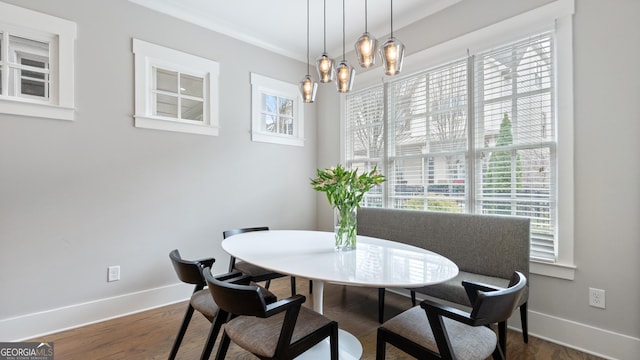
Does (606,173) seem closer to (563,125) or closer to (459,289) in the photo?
(563,125)

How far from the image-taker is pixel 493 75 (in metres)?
2.46

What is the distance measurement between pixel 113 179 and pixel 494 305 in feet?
9.67

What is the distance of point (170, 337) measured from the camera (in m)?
2.19

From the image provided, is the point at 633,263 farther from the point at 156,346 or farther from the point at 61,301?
the point at 61,301

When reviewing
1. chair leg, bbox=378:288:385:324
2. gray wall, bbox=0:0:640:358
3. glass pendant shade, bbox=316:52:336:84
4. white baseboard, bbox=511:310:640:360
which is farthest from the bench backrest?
glass pendant shade, bbox=316:52:336:84

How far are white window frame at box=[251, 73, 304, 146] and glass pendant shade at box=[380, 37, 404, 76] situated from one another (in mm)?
2030

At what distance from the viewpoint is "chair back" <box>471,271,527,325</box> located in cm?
113

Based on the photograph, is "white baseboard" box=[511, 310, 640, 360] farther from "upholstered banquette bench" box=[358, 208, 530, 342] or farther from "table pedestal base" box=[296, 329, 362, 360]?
"table pedestal base" box=[296, 329, 362, 360]

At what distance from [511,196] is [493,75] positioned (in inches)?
41.2

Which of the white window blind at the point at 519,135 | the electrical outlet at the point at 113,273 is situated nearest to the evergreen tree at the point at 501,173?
the white window blind at the point at 519,135

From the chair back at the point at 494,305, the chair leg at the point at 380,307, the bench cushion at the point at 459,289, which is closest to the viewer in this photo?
the chair back at the point at 494,305

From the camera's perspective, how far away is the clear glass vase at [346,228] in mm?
1863

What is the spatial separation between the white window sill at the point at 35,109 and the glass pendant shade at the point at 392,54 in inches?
98.7

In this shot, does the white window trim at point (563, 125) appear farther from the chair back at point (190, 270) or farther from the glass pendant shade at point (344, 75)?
the chair back at point (190, 270)
